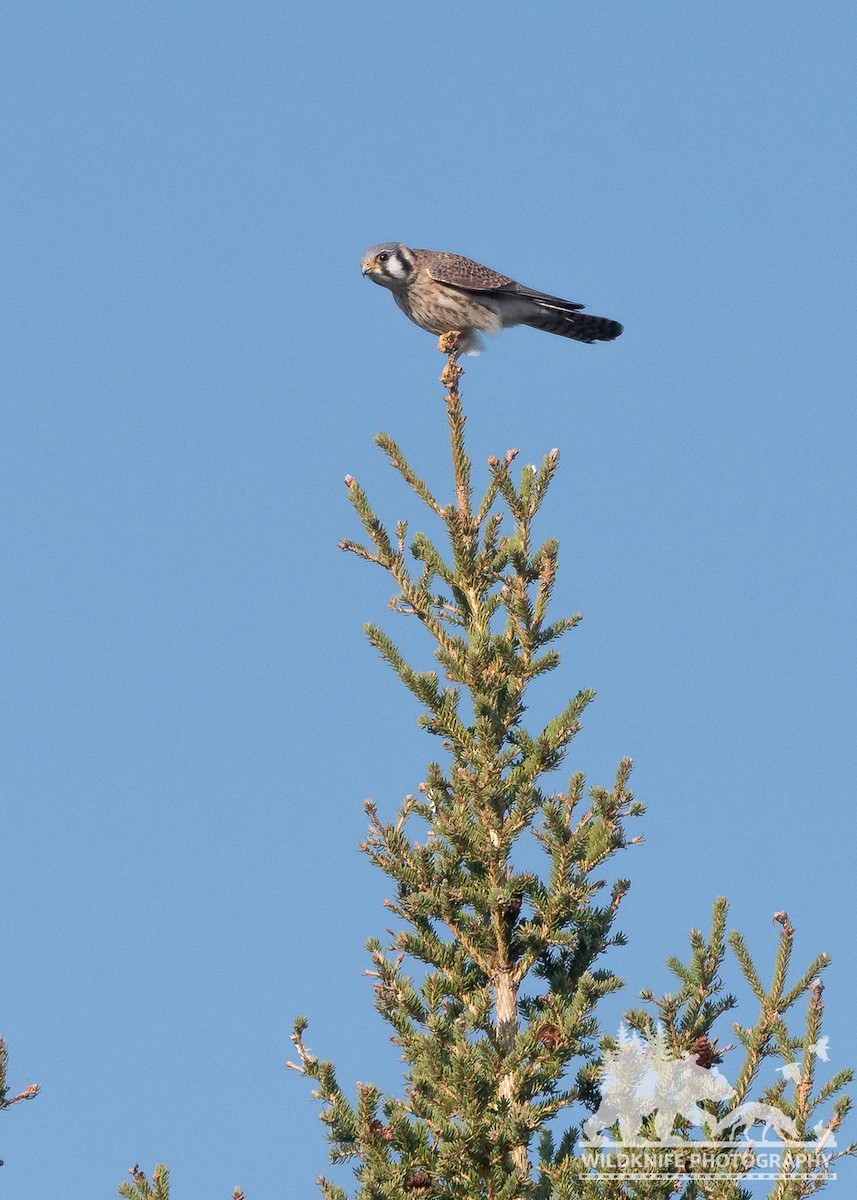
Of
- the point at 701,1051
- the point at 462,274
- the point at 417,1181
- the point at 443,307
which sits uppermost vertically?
the point at 462,274

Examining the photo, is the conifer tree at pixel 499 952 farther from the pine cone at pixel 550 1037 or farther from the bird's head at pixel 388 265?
the bird's head at pixel 388 265

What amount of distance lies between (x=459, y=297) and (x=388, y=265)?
63 centimetres

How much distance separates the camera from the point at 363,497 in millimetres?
6176

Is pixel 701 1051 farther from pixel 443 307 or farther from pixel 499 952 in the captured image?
pixel 443 307

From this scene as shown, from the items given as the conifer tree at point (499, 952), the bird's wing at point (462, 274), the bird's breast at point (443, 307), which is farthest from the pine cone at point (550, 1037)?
the bird's wing at point (462, 274)

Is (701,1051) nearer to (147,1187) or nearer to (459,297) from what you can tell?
(147,1187)

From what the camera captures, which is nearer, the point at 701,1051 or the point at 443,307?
the point at 701,1051

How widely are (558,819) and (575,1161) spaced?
1.27 m

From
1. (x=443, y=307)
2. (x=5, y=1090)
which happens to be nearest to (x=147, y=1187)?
(x=5, y=1090)

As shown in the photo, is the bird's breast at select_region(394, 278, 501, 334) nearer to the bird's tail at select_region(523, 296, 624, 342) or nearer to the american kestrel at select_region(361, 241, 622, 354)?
the american kestrel at select_region(361, 241, 622, 354)

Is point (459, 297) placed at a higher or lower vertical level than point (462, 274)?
lower

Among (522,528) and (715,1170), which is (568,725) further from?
(715,1170)

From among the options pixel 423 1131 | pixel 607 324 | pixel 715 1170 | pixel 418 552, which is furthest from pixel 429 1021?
pixel 607 324

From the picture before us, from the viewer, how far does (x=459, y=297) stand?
11117mm
